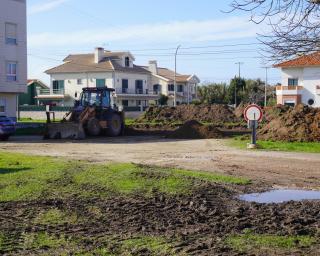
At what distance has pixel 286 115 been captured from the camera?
31.8 meters

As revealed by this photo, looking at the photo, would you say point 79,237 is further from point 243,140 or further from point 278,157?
point 243,140

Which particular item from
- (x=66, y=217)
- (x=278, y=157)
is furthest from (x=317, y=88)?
(x=66, y=217)

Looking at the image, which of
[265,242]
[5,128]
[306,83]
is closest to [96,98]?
[5,128]

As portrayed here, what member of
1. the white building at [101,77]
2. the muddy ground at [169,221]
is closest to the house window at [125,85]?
the white building at [101,77]

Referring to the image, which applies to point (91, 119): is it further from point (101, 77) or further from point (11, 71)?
point (101, 77)

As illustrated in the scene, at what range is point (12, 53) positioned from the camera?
47.6 m

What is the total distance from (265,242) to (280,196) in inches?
182

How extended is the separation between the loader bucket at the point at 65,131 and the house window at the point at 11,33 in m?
16.1

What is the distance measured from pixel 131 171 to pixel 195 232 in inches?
271

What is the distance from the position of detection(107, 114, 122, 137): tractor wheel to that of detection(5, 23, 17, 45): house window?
49.9 feet

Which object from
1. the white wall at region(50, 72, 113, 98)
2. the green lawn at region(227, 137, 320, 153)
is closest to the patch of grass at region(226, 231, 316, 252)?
the green lawn at region(227, 137, 320, 153)

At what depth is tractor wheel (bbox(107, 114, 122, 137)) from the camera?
36.3 m

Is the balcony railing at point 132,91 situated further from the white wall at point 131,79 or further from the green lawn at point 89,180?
the green lawn at point 89,180

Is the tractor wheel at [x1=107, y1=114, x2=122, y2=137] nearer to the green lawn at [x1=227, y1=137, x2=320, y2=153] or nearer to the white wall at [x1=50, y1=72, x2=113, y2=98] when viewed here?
the green lawn at [x1=227, y1=137, x2=320, y2=153]
